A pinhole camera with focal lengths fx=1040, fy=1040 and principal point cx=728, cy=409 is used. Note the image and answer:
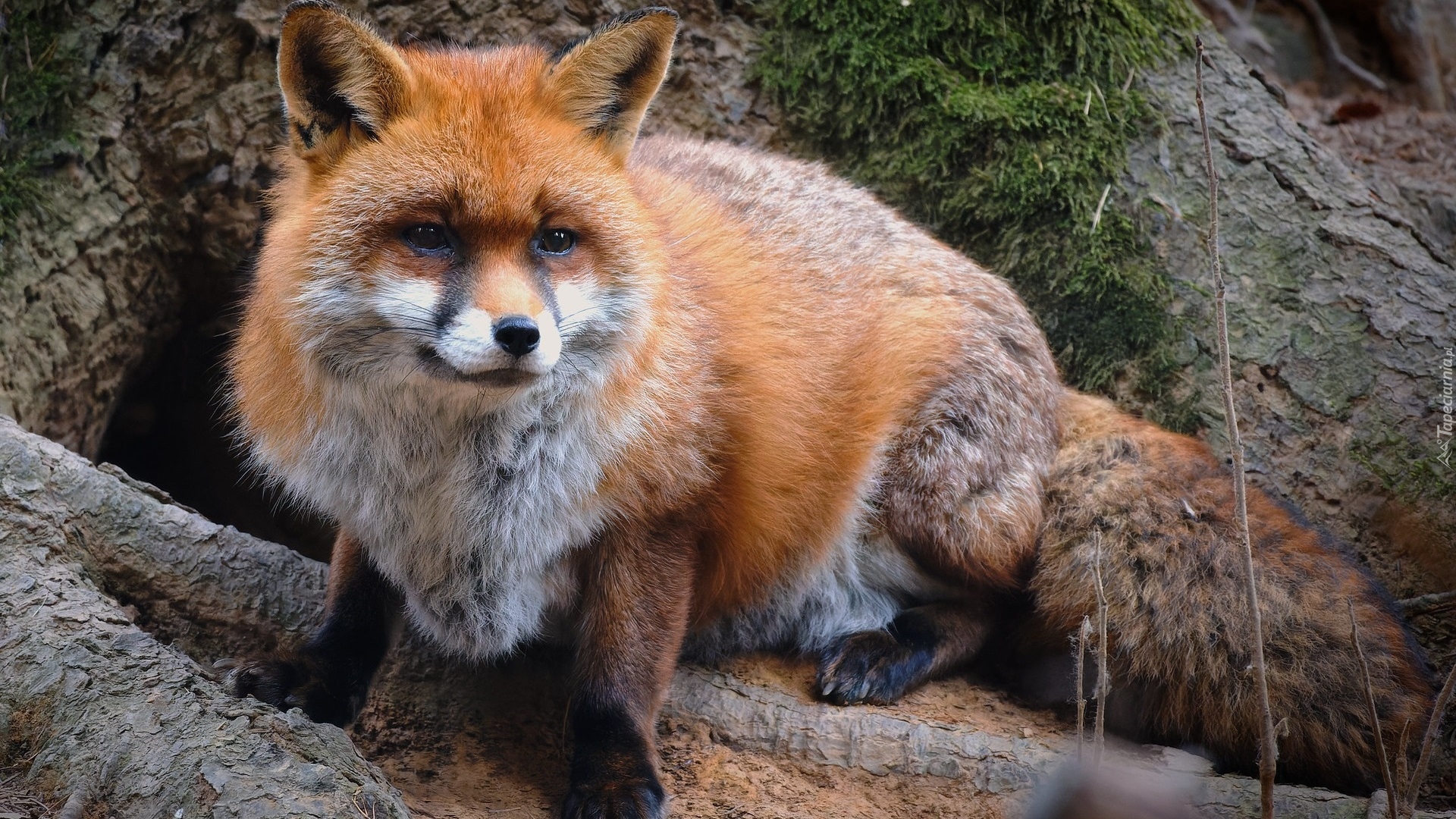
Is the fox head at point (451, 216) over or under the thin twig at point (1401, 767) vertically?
over

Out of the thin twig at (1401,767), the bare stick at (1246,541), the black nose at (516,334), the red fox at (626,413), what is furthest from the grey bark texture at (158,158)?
the thin twig at (1401,767)

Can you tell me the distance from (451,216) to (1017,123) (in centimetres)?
324

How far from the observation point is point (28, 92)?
480 centimetres

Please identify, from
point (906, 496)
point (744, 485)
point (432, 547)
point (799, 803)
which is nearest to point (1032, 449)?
point (906, 496)

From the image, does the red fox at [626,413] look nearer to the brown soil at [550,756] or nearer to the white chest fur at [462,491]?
the white chest fur at [462,491]

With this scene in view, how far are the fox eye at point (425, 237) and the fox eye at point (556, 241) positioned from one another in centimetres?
28

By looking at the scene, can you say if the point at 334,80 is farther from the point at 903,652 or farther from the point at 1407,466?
the point at 1407,466

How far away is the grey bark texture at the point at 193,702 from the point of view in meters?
2.86

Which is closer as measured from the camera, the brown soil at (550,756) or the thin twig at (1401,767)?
the thin twig at (1401,767)

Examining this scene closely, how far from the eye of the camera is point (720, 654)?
14.1ft

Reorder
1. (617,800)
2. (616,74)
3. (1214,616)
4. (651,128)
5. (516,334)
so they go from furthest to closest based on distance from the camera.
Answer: (651,128)
(1214,616)
(616,74)
(617,800)
(516,334)

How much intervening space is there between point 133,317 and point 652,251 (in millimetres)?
3407

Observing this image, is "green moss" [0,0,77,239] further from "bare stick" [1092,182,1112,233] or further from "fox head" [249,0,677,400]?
"bare stick" [1092,182,1112,233]

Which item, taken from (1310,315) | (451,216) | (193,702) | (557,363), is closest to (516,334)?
(557,363)
